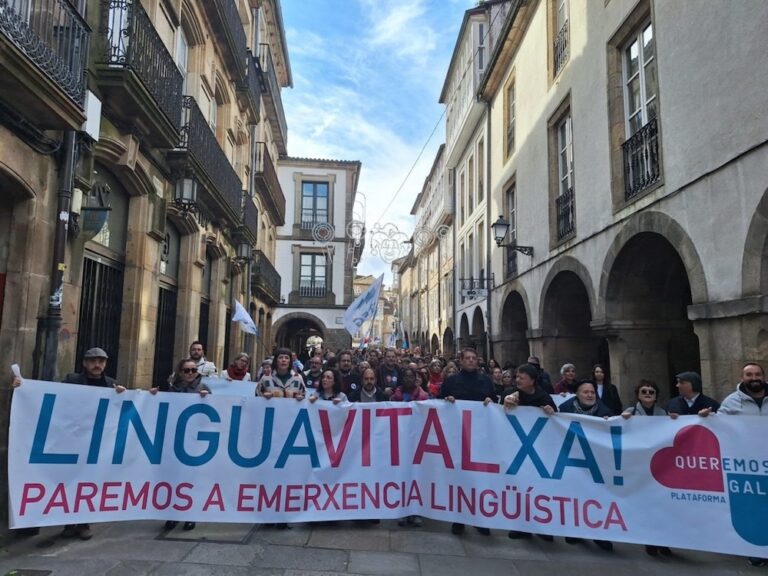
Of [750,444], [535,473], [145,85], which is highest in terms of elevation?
[145,85]

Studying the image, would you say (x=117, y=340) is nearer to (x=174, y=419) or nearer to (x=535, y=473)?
(x=174, y=419)

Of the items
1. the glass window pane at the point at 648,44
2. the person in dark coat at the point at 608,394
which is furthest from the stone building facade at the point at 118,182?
the glass window pane at the point at 648,44

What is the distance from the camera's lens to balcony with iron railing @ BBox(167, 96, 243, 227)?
8.91 meters

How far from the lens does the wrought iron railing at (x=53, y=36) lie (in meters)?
4.37

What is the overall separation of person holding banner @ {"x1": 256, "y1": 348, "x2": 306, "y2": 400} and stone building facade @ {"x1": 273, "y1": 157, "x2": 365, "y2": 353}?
22775mm

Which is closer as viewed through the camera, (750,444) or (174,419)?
(750,444)

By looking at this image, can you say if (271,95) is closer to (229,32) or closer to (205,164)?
(229,32)

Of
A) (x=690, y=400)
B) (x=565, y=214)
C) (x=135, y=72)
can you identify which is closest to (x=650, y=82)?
(x=565, y=214)

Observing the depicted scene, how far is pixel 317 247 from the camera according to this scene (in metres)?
30.6

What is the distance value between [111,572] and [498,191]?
15.1 metres

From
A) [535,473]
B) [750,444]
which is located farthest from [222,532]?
[750,444]

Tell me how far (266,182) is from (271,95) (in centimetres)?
319

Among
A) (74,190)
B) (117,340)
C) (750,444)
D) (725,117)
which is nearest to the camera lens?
(750,444)

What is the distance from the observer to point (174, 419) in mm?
4707
